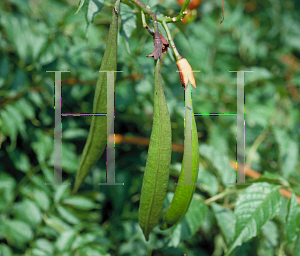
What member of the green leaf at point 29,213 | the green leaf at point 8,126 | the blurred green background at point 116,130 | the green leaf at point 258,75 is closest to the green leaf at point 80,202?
the blurred green background at point 116,130

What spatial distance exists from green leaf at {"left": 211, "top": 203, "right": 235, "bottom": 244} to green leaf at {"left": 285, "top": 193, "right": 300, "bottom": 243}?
230 millimetres

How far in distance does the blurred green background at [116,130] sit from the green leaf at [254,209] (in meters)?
0.18

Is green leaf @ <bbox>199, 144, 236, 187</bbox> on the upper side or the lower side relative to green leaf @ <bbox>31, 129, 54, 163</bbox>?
lower

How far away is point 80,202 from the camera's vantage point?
5.25ft

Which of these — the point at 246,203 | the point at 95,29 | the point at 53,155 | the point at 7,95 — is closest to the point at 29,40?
the point at 7,95

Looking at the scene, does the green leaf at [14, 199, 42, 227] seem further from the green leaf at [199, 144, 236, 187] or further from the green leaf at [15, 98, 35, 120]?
the green leaf at [199, 144, 236, 187]

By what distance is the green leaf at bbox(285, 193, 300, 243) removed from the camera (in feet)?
3.45

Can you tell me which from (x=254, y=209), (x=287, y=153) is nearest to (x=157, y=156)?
(x=254, y=209)

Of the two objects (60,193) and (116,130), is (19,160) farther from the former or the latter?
(116,130)

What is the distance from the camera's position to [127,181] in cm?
187

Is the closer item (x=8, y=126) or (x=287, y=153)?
(x=8, y=126)

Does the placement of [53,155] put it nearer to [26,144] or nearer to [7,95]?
[26,144]

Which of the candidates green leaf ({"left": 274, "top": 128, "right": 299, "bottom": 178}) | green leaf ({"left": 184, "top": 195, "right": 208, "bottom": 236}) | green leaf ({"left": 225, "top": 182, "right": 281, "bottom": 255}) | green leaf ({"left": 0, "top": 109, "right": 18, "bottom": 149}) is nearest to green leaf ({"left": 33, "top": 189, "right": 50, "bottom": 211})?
green leaf ({"left": 0, "top": 109, "right": 18, "bottom": 149})

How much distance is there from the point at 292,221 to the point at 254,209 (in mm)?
144
